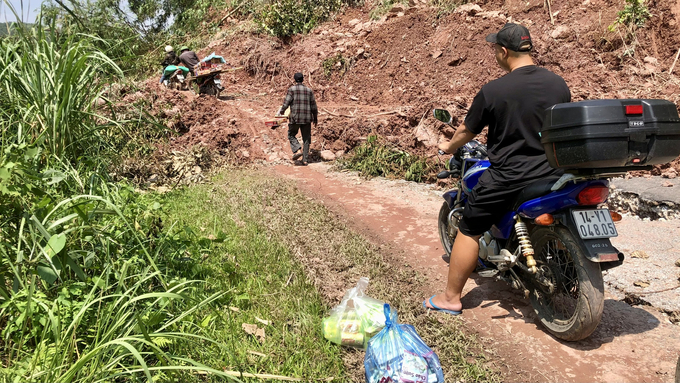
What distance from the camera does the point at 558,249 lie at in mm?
3166

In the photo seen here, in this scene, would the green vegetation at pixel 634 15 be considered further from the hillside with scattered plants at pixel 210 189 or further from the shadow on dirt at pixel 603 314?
the shadow on dirt at pixel 603 314

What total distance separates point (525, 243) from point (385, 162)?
526 cm

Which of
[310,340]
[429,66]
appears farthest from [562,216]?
[429,66]

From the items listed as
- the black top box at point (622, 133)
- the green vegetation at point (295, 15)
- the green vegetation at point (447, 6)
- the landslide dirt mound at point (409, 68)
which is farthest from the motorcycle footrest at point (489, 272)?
the green vegetation at point (295, 15)

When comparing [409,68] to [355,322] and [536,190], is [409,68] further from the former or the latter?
[355,322]

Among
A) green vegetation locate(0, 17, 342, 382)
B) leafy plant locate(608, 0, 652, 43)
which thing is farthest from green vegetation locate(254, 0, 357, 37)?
green vegetation locate(0, 17, 342, 382)

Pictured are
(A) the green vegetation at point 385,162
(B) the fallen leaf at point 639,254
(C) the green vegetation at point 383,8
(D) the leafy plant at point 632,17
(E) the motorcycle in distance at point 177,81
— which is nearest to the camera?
(B) the fallen leaf at point 639,254

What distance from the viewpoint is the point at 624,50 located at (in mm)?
9805

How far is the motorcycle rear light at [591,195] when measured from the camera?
286cm

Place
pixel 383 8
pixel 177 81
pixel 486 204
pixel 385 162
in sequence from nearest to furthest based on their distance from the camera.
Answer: pixel 486 204
pixel 385 162
pixel 177 81
pixel 383 8

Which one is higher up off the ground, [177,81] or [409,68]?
[177,81]

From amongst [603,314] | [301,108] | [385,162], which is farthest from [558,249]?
[301,108]

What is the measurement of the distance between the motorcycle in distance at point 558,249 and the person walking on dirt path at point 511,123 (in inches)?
5.0

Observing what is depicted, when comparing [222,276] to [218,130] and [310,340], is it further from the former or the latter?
[218,130]
